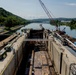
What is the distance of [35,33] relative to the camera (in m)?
54.8

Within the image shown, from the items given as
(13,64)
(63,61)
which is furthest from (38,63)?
(63,61)

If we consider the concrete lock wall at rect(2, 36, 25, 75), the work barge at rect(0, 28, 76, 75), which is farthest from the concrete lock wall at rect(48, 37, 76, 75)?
the concrete lock wall at rect(2, 36, 25, 75)

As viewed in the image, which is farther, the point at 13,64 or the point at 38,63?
the point at 38,63

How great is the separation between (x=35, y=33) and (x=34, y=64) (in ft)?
90.3

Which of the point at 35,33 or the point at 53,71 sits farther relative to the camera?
the point at 35,33

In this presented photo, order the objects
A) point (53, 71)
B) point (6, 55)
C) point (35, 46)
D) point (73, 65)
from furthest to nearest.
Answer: point (35, 46), point (53, 71), point (6, 55), point (73, 65)

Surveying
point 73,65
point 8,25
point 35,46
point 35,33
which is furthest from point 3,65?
point 8,25

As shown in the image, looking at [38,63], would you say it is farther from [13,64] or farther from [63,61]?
[63,61]

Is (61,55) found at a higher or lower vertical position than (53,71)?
higher

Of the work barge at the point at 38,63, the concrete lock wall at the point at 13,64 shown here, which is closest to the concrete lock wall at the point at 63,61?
the work barge at the point at 38,63

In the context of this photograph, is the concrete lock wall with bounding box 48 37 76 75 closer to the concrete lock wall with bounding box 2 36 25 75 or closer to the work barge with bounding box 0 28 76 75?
the work barge with bounding box 0 28 76 75

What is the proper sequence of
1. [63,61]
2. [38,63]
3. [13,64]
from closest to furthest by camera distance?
1. [63,61]
2. [13,64]
3. [38,63]

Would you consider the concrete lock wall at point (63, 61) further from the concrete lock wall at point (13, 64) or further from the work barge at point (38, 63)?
the concrete lock wall at point (13, 64)

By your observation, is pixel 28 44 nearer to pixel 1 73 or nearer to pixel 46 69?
pixel 46 69
